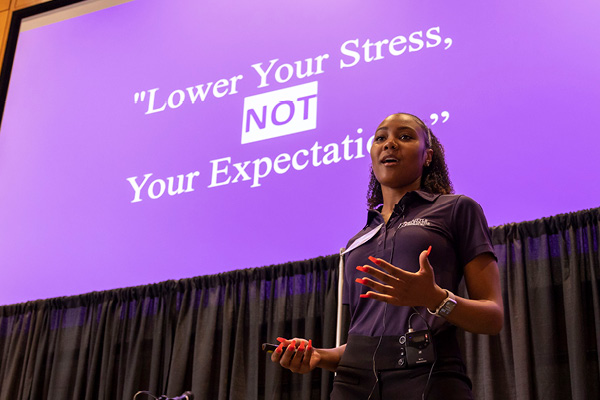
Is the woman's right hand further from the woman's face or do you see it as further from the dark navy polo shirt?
the woman's face

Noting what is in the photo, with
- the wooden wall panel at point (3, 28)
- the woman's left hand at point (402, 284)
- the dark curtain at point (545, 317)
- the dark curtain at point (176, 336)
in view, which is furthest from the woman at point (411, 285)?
the wooden wall panel at point (3, 28)

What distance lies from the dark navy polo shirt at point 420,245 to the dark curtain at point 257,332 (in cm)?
111

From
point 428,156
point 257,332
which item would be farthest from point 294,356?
point 257,332

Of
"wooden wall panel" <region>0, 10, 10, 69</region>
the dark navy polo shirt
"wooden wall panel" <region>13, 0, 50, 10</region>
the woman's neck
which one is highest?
"wooden wall panel" <region>13, 0, 50, 10</region>

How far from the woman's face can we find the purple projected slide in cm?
106

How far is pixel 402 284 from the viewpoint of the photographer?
53.1 inches

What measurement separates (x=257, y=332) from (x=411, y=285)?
6.56 feet

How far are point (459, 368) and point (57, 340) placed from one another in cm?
277

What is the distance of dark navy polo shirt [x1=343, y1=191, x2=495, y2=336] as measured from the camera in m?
1.59

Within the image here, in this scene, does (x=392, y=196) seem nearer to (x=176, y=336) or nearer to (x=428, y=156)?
(x=428, y=156)

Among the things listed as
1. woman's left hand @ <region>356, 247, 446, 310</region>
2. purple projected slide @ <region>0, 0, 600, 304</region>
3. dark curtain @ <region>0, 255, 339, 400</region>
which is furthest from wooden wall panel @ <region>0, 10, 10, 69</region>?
woman's left hand @ <region>356, 247, 446, 310</region>

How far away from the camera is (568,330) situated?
101 inches

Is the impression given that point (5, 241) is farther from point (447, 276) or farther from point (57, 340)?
point (447, 276)

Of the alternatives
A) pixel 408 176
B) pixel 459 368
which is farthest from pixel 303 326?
pixel 459 368
